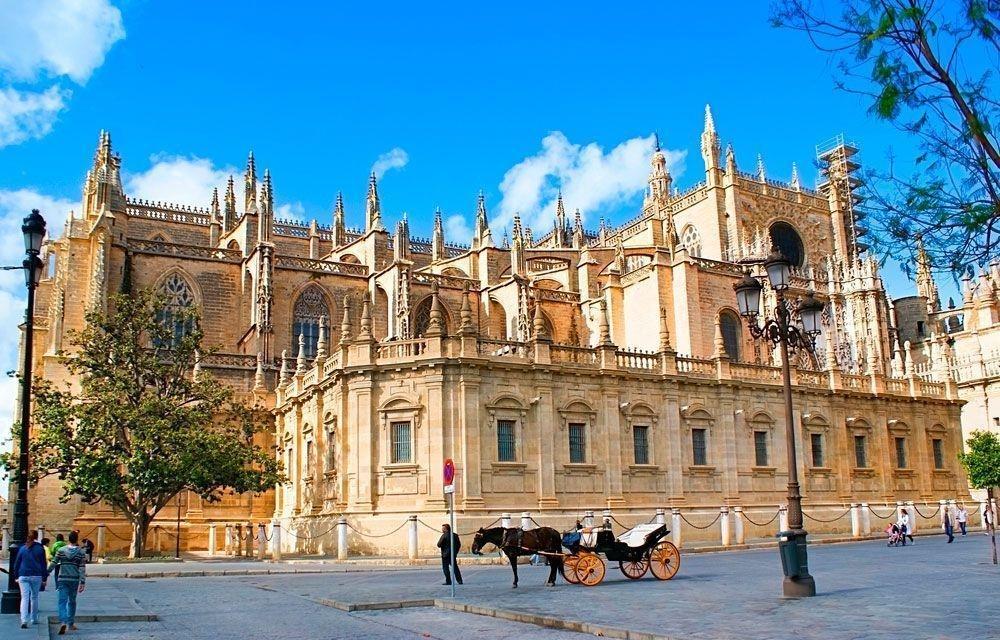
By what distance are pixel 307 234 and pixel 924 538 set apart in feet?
144

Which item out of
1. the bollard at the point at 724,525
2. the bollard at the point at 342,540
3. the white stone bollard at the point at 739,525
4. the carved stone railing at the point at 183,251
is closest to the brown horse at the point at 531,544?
the bollard at the point at 342,540

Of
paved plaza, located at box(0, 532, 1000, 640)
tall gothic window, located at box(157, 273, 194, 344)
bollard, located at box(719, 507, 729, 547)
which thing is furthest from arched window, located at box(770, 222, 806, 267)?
paved plaza, located at box(0, 532, 1000, 640)

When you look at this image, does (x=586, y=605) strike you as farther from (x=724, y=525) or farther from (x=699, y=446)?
(x=699, y=446)

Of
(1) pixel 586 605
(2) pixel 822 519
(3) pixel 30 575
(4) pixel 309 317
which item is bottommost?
(1) pixel 586 605

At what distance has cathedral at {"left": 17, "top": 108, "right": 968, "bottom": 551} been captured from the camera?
27.4 meters

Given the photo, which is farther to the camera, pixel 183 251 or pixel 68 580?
pixel 183 251

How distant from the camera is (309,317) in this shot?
44.9 meters

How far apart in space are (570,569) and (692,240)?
4422cm

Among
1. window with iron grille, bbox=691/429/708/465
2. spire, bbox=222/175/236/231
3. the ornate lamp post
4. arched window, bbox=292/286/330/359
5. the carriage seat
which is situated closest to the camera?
the ornate lamp post

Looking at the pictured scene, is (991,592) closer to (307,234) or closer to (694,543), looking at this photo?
(694,543)

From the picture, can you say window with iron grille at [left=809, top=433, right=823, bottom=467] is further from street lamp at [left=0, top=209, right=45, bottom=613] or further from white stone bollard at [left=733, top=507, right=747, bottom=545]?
street lamp at [left=0, top=209, right=45, bottom=613]

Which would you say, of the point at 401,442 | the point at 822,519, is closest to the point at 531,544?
the point at 401,442

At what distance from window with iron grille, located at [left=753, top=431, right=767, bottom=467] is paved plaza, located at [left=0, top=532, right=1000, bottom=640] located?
11.9 metres

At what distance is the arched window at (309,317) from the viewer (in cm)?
4441
